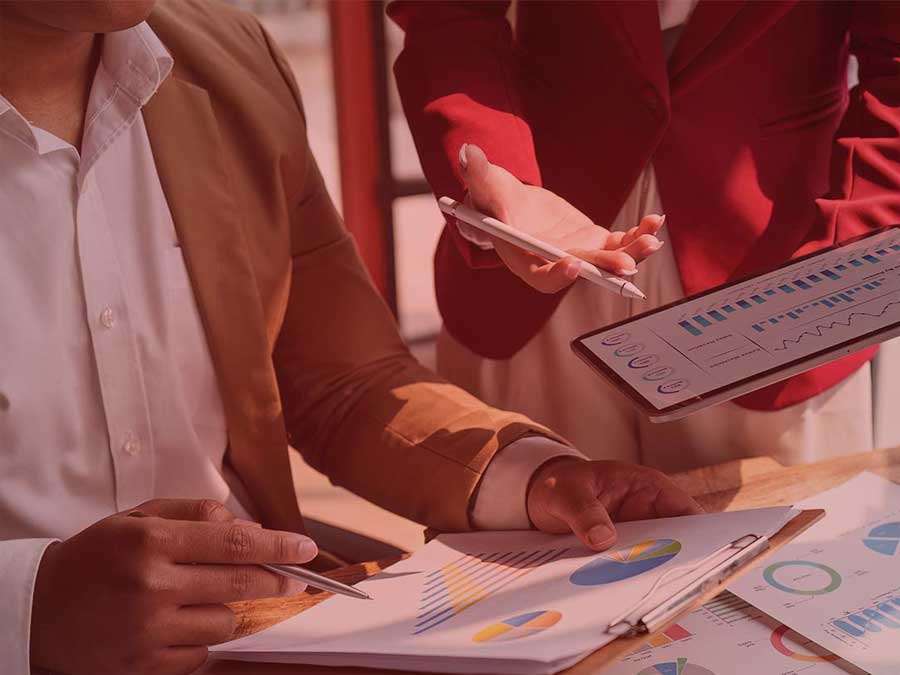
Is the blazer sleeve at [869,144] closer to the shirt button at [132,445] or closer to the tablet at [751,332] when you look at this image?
the tablet at [751,332]

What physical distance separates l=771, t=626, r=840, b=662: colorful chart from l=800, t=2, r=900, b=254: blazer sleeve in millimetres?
461

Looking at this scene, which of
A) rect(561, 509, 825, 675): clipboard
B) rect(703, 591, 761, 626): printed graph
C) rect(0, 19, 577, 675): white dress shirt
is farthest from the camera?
rect(0, 19, 577, 675): white dress shirt

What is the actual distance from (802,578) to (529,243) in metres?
0.45

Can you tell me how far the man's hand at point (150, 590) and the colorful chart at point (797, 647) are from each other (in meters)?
0.45

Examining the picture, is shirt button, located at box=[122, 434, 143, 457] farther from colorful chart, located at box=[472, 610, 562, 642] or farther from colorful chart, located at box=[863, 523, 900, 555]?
colorful chart, located at box=[863, 523, 900, 555]

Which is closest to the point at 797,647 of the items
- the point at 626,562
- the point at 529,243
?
the point at 626,562

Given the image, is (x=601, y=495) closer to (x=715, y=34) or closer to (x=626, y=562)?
(x=626, y=562)

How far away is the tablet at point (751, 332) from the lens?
39.4 inches

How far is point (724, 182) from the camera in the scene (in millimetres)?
1494

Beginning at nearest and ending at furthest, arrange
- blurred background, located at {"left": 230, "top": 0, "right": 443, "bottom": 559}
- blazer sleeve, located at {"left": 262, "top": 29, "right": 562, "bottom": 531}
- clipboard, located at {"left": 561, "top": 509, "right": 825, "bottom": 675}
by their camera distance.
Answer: clipboard, located at {"left": 561, "top": 509, "right": 825, "bottom": 675}
blazer sleeve, located at {"left": 262, "top": 29, "right": 562, "bottom": 531}
blurred background, located at {"left": 230, "top": 0, "right": 443, "bottom": 559}

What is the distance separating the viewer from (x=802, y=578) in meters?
1.18

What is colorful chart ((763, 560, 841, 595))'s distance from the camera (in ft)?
3.80

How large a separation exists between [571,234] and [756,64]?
430 mm

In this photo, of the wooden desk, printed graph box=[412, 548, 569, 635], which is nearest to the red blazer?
the wooden desk
